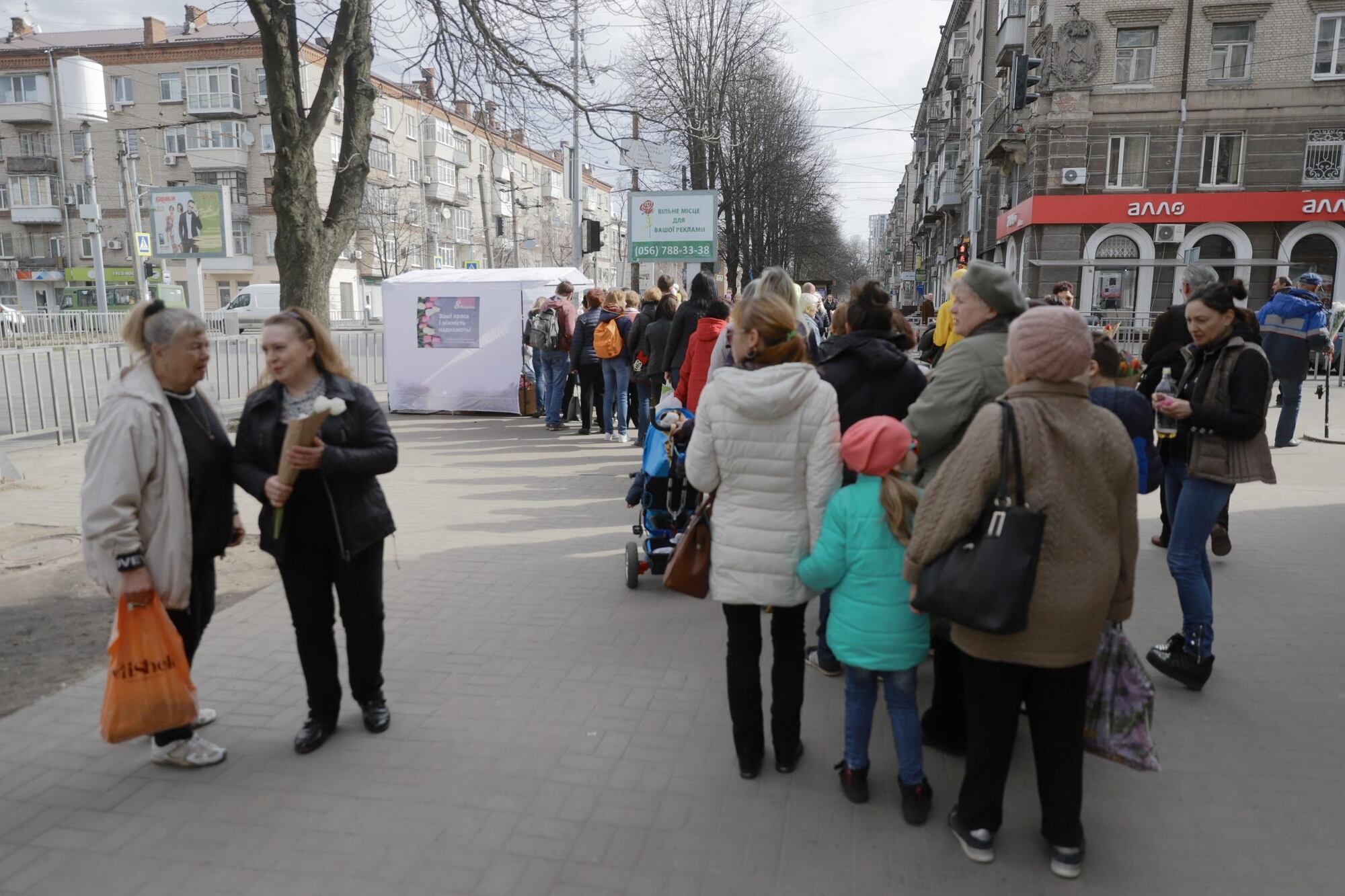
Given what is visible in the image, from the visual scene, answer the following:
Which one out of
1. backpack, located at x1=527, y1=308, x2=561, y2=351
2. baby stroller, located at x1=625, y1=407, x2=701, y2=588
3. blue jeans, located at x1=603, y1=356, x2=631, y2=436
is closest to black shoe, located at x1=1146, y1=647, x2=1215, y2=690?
baby stroller, located at x1=625, y1=407, x2=701, y2=588

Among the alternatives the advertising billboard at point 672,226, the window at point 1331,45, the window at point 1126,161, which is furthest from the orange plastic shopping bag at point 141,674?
the window at point 1331,45

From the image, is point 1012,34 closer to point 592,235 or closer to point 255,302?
point 592,235

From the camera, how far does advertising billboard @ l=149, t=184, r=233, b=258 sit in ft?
52.6

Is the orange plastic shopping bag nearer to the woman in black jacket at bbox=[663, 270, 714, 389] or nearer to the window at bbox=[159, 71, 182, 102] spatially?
the woman in black jacket at bbox=[663, 270, 714, 389]

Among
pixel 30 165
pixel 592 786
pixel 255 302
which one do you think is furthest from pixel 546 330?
pixel 30 165

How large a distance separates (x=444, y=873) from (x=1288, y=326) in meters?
11.2

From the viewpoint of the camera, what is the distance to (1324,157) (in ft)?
92.7

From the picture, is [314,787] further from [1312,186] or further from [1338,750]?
[1312,186]

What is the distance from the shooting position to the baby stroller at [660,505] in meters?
5.80

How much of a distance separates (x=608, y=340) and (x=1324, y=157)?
27.4 metres

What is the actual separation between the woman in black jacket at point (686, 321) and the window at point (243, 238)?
5101cm

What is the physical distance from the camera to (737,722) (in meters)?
3.58

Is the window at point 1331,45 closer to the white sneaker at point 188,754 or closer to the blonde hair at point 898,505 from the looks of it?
the blonde hair at point 898,505

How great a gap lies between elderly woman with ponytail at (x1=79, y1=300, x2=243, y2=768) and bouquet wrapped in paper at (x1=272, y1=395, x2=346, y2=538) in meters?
0.34
